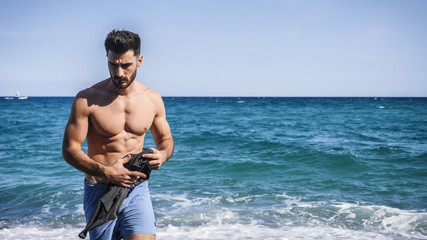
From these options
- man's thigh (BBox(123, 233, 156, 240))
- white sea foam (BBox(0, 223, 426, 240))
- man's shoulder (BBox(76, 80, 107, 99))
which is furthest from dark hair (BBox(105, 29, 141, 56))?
white sea foam (BBox(0, 223, 426, 240))

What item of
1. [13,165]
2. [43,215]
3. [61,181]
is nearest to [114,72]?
[43,215]

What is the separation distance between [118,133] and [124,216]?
61cm

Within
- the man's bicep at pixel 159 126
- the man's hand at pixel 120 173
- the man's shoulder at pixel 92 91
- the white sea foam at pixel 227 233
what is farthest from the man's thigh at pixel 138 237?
the white sea foam at pixel 227 233

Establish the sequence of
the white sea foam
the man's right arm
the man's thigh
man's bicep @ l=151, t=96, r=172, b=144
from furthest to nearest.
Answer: the white sea foam
man's bicep @ l=151, t=96, r=172, b=144
the man's thigh
the man's right arm

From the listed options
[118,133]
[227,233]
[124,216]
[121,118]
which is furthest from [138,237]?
[227,233]

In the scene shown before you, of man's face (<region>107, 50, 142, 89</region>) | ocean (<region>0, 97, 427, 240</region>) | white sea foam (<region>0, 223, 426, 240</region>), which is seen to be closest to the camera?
man's face (<region>107, 50, 142, 89</region>)

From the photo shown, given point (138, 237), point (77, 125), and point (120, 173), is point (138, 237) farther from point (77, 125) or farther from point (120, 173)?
point (77, 125)

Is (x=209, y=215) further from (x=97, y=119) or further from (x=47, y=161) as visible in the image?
(x=47, y=161)

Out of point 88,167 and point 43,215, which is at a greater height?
point 88,167

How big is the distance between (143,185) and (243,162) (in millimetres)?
8175

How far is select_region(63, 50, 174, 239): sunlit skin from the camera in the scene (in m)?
2.44

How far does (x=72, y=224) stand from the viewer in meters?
6.00

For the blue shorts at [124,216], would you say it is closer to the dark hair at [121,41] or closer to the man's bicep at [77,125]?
the man's bicep at [77,125]

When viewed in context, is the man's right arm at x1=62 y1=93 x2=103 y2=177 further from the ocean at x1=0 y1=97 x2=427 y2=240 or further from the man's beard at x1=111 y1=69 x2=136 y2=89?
the ocean at x1=0 y1=97 x2=427 y2=240
